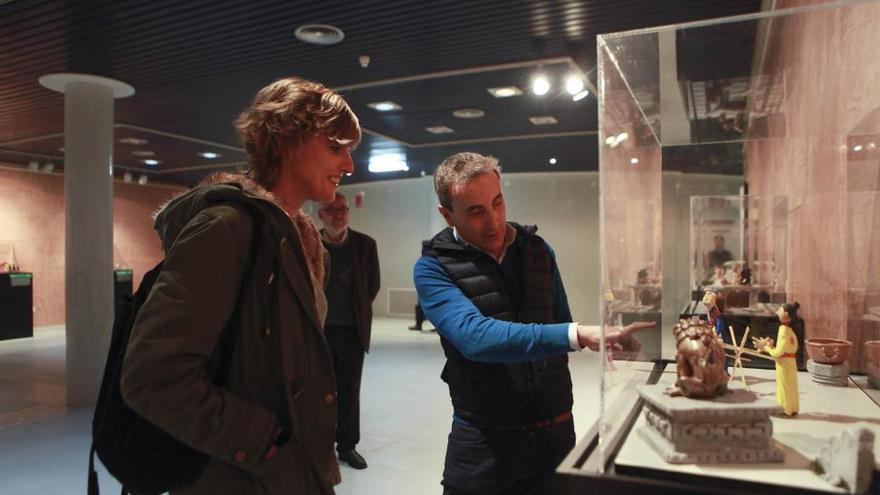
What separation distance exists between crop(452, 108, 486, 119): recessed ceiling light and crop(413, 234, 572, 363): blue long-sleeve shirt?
17.8 feet

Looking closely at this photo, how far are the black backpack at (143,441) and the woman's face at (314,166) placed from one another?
0.60 feet

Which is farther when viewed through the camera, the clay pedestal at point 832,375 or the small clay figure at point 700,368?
the clay pedestal at point 832,375

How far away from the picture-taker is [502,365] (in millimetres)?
1682

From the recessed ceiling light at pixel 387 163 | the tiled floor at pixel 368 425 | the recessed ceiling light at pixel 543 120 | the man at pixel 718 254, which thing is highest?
the recessed ceiling light at pixel 543 120

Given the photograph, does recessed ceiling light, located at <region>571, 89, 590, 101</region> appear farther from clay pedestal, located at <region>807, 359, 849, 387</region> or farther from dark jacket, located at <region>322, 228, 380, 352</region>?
clay pedestal, located at <region>807, 359, 849, 387</region>

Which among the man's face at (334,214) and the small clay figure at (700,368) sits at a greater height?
the man's face at (334,214)

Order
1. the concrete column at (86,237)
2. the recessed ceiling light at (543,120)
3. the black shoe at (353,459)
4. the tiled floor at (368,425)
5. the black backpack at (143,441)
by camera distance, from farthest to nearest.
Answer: the recessed ceiling light at (543,120)
the concrete column at (86,237)
the black shoe at (353,459)
the tiled floor at (368,425)
the black backpack at (143,441)

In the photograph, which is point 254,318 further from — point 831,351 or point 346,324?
point 346,324

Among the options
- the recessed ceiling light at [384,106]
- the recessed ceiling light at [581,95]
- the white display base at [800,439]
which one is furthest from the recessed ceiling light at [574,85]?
the white display base at [800,439]

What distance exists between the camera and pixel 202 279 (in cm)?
114

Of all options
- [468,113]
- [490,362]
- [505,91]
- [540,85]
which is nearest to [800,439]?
[490,362]

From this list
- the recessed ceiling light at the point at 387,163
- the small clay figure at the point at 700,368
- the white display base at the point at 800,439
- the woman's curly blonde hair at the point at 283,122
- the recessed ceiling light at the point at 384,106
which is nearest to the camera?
the white display base at the point at 800,439

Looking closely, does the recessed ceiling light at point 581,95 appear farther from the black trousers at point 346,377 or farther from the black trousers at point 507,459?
the black trousers at point 507,459

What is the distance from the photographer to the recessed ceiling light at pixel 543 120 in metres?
7.50
